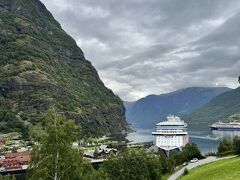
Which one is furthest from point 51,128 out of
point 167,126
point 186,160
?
point 167,126

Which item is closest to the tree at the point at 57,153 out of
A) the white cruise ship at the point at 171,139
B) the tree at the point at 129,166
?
the tree at the point at 129,166

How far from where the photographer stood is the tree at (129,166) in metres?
50.0

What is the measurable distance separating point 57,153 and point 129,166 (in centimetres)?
2053

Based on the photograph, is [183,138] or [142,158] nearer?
[142,158]

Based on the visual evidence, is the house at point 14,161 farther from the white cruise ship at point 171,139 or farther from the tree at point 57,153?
the tree at point 57,153

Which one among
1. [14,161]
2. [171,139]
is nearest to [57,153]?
[14,161]

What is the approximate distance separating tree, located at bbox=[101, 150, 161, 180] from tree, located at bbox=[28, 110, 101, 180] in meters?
16.6

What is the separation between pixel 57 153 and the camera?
106 ft

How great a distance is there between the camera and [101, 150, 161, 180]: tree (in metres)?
50.0

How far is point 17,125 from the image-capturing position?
194875 millimetres

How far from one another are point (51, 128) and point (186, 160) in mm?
58012

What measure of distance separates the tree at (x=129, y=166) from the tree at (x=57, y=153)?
652 inches

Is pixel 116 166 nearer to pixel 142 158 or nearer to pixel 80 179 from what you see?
pixel 142 158

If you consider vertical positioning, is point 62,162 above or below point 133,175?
above
